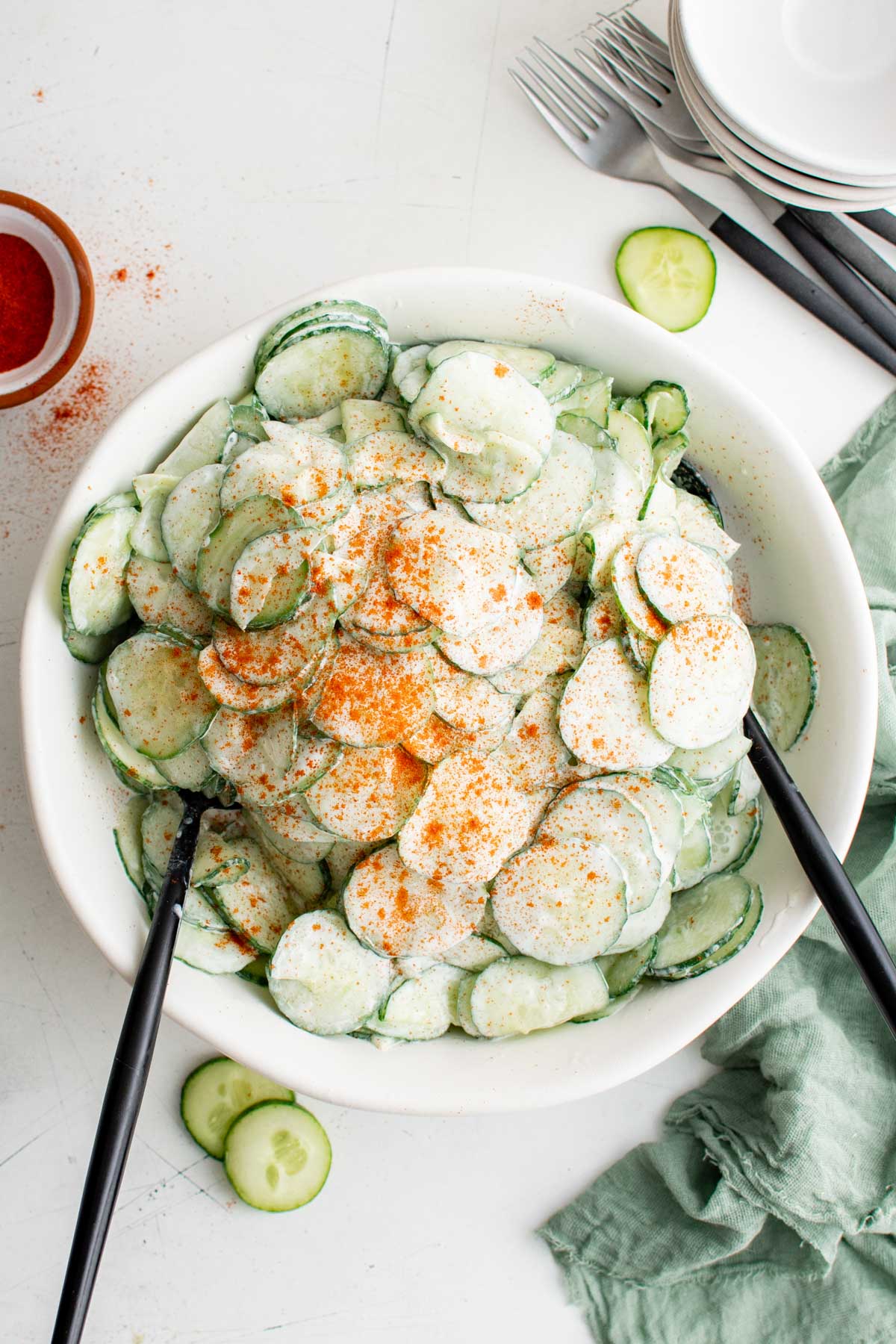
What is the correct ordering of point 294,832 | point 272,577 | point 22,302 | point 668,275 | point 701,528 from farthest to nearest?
1. point 668,275
2. point 22,302
3. point 701,528
4. point 294,832
5. point 272,577

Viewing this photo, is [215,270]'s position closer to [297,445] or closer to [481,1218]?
[297,445]

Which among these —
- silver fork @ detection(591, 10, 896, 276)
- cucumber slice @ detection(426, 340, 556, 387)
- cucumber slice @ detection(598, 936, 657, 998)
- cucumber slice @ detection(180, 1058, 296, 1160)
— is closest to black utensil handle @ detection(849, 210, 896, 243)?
silver fork @ detection(591, 10, 896, 276)

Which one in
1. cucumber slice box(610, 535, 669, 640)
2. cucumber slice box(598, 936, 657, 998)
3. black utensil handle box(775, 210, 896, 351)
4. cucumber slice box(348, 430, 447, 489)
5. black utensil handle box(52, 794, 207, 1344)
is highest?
black utensil handle box(775, 210, 896, 351)

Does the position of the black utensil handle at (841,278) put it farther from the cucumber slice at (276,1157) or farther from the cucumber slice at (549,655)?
the cucumber slice at (276,1157)

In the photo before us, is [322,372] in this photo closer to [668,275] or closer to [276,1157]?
[668,275]

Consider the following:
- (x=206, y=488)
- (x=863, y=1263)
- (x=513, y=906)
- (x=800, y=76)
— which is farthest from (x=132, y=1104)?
(x=800, y=76)

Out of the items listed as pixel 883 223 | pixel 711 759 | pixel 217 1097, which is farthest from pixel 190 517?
pixel 883 223

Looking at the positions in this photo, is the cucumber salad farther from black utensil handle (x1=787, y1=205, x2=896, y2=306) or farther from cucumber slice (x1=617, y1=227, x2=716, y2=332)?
black utensil handle (x1=787, y1=205, x2=896, y2=306)
